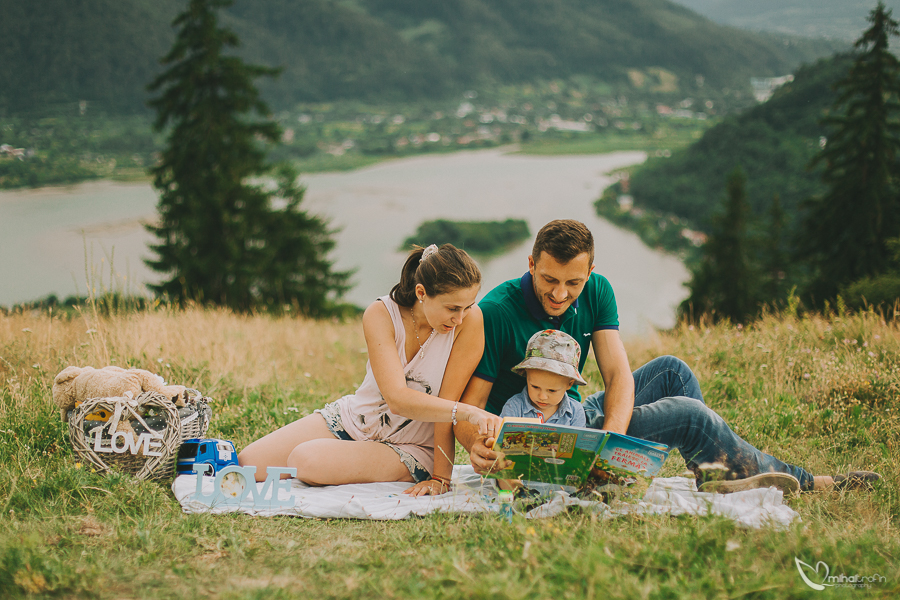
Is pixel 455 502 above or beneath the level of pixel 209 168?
beneath

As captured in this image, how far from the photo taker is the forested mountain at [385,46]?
89.2ft

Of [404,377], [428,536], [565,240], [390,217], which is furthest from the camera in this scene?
[390,217]

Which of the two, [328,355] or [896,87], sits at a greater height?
[896,87]

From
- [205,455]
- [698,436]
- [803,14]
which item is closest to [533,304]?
[698,436]

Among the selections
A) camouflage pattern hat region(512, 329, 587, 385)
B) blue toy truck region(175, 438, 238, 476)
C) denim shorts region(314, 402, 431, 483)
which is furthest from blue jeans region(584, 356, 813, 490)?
blue toy truck region(175, 438, 238, 476)

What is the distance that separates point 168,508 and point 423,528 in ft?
4.10

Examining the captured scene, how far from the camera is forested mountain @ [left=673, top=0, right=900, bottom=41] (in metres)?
18.1

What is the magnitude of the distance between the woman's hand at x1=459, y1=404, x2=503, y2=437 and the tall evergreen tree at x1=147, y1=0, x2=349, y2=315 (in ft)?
54.4

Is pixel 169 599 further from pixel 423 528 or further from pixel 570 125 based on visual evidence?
pixel 570 125

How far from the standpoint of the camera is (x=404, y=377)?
291 centimetres

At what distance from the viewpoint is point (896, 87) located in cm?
1764

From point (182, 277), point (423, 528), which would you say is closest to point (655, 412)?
point (423, 528)

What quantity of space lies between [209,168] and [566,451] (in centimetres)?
1932
